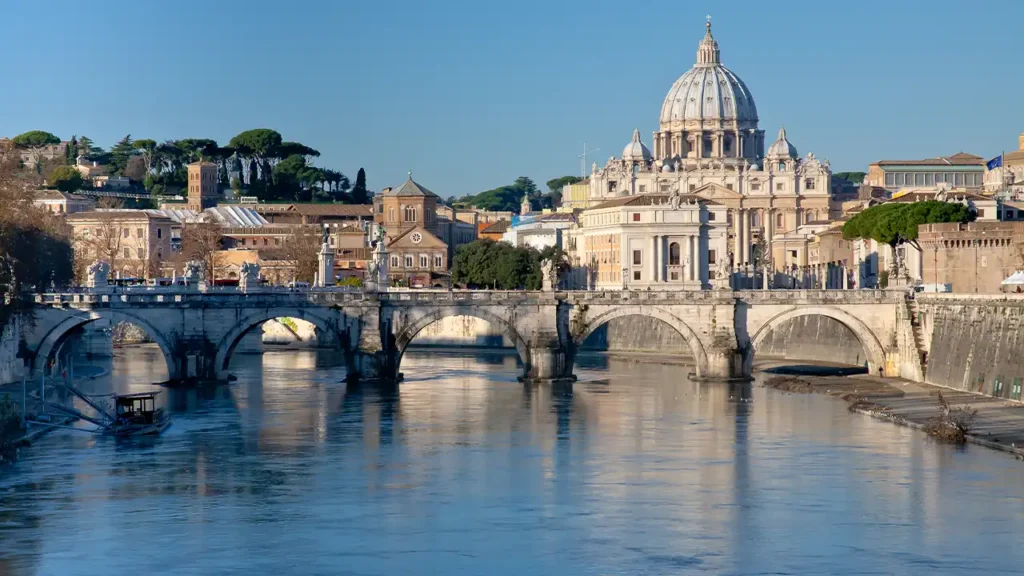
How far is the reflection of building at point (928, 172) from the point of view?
529 feet

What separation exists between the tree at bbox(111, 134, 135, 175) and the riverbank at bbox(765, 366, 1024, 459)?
12785 centimetres

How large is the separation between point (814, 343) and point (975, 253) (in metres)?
10.3

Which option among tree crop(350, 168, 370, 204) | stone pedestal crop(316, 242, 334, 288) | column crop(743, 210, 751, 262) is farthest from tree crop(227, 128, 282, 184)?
stone pedestal crop(316, 242, 334, 288)

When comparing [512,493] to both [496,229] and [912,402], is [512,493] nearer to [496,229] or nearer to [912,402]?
[912,402]

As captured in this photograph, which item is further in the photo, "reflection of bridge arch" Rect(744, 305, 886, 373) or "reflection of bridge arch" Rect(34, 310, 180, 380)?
"reflection of bridge arch" Rect(744, 305, 886, 373)

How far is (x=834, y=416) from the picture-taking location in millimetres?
62156

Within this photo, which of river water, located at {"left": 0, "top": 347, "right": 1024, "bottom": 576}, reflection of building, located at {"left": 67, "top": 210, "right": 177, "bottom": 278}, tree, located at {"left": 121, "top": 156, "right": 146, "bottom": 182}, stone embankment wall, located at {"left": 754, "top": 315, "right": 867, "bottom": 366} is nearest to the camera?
river water, located at {"left": 0, "top": 347, "right": 1024, "bottom": 576}

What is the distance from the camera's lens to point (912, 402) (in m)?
63.7

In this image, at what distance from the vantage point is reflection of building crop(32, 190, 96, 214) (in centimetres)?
13962

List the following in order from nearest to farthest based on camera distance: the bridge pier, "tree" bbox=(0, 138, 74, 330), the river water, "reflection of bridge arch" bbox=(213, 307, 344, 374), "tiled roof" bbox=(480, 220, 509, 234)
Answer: the river water
"tree" bbox=(0, 138, 74, 330)
"reflection of bridge arch" bbox=(213, 307, 344, 374)
the bridge pier
"tiled roof" bbox=(480, 220, 509, 234)

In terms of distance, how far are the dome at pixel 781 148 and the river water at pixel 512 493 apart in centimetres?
10905

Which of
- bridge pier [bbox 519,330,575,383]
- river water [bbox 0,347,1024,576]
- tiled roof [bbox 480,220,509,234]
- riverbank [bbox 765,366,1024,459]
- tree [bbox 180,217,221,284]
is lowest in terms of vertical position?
river water [bbox 0,347,1024,576]

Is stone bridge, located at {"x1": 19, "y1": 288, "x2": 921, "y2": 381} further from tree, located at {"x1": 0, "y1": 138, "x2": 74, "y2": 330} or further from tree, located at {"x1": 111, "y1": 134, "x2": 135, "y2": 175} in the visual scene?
tree, located at {"x1": 111, "y1": 134, "x2": 135, "y2": 175}

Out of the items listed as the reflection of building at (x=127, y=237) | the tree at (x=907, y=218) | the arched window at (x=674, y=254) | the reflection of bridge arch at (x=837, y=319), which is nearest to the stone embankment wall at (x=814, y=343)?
the reflection of bridge arch at (x=837, y=319)
